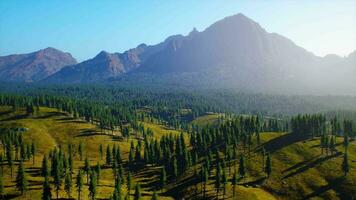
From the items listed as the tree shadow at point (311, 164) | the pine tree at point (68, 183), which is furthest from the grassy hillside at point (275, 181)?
the pine tree at point (68, 183)

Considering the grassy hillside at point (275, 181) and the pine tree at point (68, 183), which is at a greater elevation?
the pine tree at point (68, 183)

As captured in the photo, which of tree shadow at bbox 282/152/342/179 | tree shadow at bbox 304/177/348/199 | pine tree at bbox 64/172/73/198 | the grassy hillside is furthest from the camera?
tree shadow at bbox 282/152/342/179

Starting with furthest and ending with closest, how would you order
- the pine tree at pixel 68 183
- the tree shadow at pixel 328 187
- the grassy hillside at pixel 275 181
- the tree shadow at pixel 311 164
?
the tree shadow at pixel 311 164 < the tree shadow at pixel 328 187 < the grassy hillside at pixel 275 181 < the pine tree at pixel 68 183

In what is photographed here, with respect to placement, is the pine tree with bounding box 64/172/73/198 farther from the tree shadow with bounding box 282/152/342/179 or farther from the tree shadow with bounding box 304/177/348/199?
the tree shadow with bounding box 304/177/348/199

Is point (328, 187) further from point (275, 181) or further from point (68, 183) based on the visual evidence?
point (68, 183)

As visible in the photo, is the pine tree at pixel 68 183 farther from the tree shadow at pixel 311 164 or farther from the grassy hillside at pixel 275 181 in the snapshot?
the tree shadow at pixel 311 164

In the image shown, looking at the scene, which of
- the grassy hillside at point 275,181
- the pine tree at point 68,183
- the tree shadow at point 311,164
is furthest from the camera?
the tree shadow at point 311,164

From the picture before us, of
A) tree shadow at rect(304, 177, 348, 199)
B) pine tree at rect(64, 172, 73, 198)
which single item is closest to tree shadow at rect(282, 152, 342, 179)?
tree shadow at rect(304, 177, 348, 199)

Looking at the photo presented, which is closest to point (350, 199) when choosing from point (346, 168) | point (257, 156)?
point (346, 168)

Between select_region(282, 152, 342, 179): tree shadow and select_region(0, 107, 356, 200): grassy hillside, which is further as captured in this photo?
select_region(282, 152, 342, 179): tree shadow

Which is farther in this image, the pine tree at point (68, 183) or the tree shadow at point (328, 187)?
the tree shadow at point (328, 187)

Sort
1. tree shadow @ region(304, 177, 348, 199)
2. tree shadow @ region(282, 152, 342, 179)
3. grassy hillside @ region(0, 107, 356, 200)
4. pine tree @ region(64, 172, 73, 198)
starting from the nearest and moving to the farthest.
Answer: pine tree @ region(64, 172, 73, 198)
grassy hillside @ region(0, 107, 356, 200)
tree shadow @ region(304, 177, 348, 199)
tree shadow @ region(282, 152, 342, 179)
